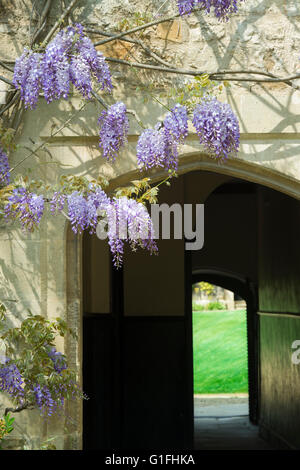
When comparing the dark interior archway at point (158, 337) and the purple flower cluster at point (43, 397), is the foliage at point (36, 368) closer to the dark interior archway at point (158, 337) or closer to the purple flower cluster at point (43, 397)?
the purple flower cluster at point (43, 397)

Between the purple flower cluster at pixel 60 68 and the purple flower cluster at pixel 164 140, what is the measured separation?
35cm

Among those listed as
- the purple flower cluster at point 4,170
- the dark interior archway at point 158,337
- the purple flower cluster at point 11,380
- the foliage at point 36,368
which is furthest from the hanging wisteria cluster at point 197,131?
the dark interior archway at point 158,337

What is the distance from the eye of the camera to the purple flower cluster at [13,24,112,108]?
3486 millimetres

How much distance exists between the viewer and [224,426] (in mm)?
10891

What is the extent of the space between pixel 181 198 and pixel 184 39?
11.0 ft

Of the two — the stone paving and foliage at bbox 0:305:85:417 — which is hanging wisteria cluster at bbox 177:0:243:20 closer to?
foliage at bbox 0:305:85:417

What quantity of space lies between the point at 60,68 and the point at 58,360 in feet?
4.49

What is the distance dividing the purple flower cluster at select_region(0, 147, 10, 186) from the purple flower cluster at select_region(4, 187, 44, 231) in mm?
226

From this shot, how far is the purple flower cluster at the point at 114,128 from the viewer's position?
3705 millimetres

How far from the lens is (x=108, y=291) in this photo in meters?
6.77

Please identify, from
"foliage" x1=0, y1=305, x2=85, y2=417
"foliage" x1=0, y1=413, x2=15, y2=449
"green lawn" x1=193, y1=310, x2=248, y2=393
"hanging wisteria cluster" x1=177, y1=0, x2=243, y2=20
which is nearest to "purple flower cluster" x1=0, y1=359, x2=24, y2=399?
"foliage" x1=0, y1=305, x2=85, y2=417
